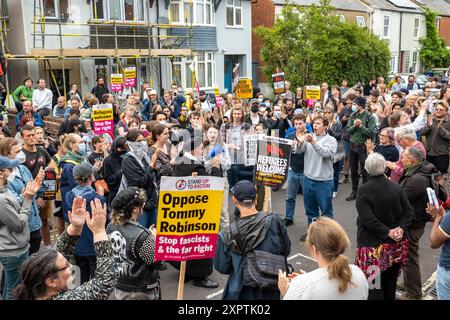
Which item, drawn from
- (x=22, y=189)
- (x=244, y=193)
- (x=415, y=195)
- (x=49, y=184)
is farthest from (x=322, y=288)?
(x=49, y=184)

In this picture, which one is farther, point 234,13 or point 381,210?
point 234,13

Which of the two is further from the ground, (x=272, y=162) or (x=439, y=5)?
(x=439, y=5)

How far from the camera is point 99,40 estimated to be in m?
21.3

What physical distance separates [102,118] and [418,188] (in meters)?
6.96

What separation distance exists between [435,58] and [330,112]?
38062 millimetres

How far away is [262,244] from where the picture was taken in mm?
3850

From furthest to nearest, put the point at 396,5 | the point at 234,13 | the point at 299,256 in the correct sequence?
the point at 396,5 → the point at 234,13 → the point at 299,256

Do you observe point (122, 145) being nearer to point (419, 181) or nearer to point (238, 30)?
point (419, 181)

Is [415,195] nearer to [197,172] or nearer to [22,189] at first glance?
[197,172]

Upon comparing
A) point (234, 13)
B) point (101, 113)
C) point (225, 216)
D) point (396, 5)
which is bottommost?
point (225, 216)

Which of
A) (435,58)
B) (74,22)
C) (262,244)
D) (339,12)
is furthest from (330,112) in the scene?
(435,58)

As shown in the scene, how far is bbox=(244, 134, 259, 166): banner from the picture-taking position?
7.96m

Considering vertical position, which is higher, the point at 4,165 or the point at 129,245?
the point at 4,165

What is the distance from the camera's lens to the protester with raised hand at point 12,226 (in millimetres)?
4742
